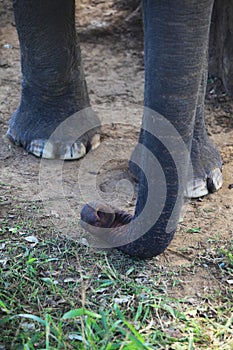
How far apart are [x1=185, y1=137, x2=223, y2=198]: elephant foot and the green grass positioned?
279 millimetres

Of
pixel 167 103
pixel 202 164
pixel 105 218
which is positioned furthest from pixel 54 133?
pixel 167 103

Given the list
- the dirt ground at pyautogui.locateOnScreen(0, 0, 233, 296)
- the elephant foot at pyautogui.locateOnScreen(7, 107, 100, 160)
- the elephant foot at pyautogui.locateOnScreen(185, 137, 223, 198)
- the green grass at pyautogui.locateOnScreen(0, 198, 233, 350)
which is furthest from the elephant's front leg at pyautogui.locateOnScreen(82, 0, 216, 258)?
the elephant foot at pyautogui.locateOnScreen(7, 107, 100, 160)

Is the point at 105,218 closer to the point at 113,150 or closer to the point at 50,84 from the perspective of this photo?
the point at 113,150

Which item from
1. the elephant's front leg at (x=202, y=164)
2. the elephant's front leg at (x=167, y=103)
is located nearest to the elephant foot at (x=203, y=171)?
the elephant's front leg at (x=202, y=164)

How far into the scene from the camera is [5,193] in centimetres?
238

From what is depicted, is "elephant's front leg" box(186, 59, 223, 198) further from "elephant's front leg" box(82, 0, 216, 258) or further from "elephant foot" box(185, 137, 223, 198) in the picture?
"elephant's front leg" box(82, 0, 216, 258)

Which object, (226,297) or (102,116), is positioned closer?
(226,297)

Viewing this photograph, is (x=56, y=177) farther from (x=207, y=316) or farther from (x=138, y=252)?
→ (x=207, y=316)

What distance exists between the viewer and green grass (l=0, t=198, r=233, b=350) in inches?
66.1

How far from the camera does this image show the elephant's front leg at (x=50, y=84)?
2512 millimetres

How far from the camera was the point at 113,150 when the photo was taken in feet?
8.82

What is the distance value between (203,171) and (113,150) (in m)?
0.42

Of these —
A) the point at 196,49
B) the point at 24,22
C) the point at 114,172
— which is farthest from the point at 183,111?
the point at 24,22

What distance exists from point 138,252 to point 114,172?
67cm
